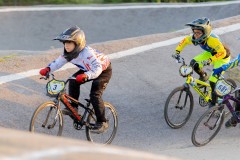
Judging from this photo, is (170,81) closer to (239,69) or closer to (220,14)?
(239,69)

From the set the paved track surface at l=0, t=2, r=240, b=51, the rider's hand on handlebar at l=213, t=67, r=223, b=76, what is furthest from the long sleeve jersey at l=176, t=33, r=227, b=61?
the paved track surface at l=0, t=2, r=240, b=51

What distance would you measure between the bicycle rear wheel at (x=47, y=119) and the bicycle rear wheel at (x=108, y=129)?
655mm

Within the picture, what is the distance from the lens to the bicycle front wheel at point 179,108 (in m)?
7.81

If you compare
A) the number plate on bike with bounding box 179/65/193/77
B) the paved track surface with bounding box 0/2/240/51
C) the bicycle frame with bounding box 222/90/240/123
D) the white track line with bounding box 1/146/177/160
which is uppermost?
the white track line with bounding box 1/146/177/160

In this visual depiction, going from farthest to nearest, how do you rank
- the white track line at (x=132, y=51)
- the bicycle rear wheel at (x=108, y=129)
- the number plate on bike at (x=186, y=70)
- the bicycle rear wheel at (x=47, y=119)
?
1. the white track line at (x=132, y=51)
2. the number plate on bike at (x=186, y=70)
3. the bicycle rear wheel at (x=108, y=129)
4. the bicycle rear wheel at (x=47, y=119)

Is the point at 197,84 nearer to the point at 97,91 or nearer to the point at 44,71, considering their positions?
the point at 97,91

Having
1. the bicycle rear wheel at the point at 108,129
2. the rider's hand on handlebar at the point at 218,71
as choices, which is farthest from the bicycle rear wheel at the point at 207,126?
the bicycle rear wheel at the point at 108,129

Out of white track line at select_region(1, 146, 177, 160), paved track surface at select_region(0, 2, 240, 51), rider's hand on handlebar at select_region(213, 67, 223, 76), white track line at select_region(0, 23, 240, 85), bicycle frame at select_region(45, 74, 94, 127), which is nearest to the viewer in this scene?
white track line at select_region(1, 146, 177, 160)

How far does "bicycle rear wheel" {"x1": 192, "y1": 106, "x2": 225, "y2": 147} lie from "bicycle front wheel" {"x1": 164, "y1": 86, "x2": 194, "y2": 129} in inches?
28.3

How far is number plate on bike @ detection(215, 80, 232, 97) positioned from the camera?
23.6ft

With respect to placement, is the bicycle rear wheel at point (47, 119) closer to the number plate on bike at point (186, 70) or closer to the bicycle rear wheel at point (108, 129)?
the bicycle rear wheel at point (108, 129)

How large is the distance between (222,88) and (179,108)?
963 mm

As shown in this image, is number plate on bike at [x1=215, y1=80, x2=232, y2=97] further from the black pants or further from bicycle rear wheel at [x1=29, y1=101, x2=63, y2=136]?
bicycle rear wheel at [x1=29, y1=101, x2=63, y2=136]

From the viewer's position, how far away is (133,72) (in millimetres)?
9930
